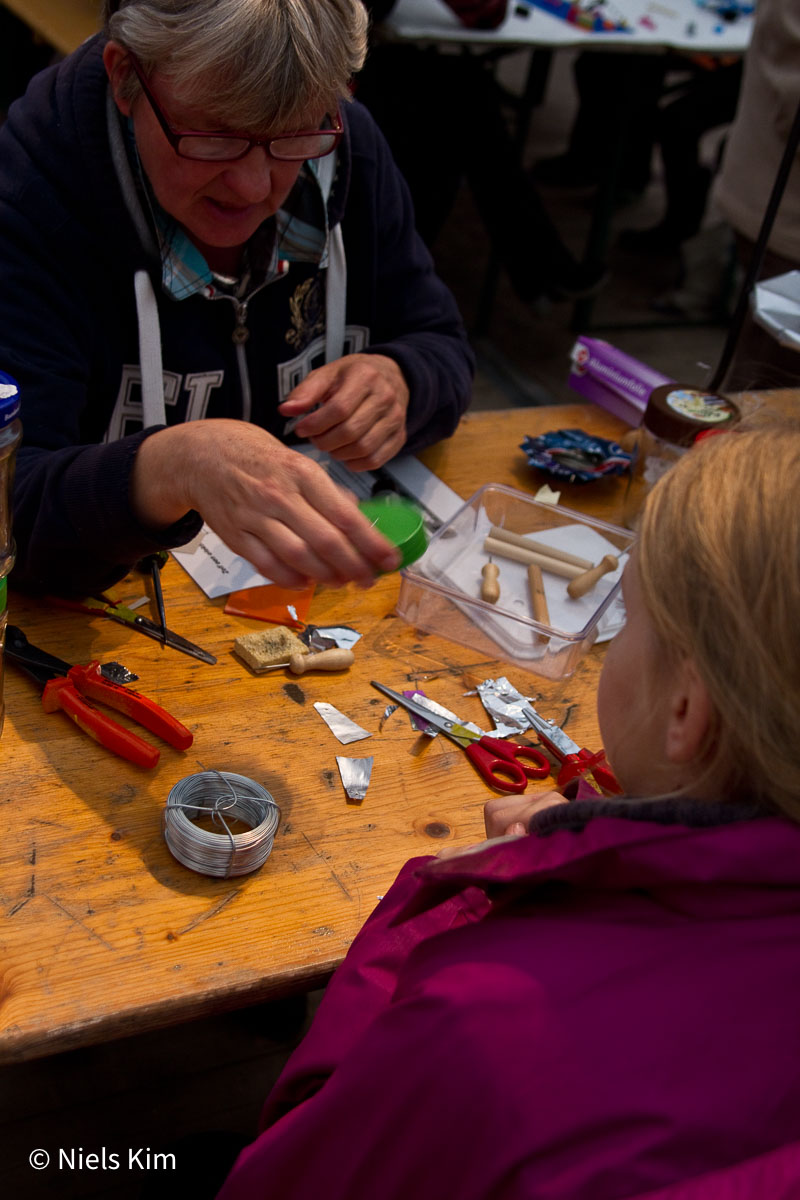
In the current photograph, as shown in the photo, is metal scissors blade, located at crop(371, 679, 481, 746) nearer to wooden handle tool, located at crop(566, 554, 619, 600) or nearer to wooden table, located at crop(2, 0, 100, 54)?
Result: wooden handle tool, located at crop(566, 554, 619, 600)

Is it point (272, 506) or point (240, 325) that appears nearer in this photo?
point (272, 506)

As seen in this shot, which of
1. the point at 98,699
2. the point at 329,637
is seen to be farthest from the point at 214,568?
the point at 98,699

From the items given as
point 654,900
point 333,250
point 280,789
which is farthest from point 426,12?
point 654,900

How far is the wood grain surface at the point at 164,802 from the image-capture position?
34.8 inches

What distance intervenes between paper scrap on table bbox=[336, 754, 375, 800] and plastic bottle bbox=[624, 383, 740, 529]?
616 millimetres

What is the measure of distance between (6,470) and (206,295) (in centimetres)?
47

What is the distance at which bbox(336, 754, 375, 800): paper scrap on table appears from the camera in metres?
1.10

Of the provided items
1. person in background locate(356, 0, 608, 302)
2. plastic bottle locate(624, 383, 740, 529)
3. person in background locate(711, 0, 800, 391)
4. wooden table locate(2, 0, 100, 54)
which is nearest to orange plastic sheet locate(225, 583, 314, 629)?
plastic bottle locate(624, 383, 740, 529)

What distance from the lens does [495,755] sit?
3.91ft

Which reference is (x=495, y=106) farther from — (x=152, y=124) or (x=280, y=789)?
(x=280, y=789)

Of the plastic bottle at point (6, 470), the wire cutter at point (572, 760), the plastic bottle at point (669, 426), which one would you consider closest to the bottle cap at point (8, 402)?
the plastic bottle at point (6, 470)

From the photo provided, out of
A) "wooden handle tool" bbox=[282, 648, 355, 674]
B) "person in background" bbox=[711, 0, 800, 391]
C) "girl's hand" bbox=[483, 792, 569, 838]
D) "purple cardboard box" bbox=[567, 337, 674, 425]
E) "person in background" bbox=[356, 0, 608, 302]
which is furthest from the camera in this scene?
"person in background" bbox=[356, 0, 608, 302]

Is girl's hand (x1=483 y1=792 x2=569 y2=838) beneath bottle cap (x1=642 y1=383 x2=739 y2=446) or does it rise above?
beneath

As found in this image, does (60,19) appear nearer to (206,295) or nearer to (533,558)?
(206,295)
